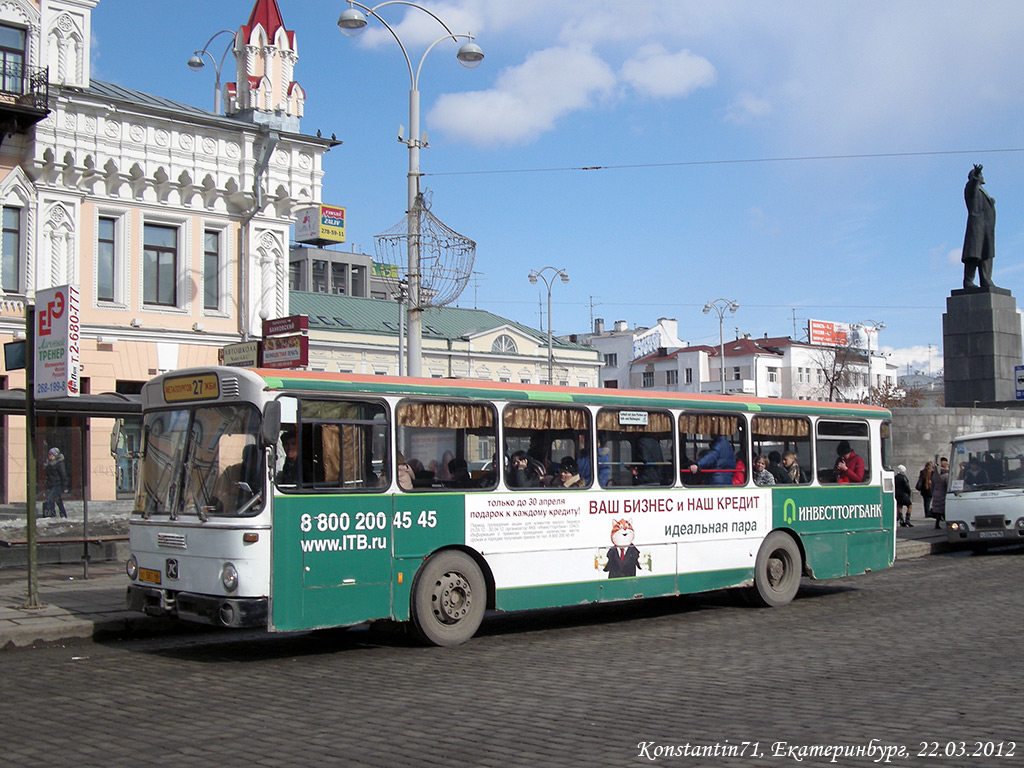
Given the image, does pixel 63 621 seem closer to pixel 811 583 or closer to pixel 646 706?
pixel 646 706

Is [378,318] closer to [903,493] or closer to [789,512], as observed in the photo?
[903,493]

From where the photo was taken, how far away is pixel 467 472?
11344mm

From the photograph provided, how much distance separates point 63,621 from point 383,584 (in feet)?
12.0

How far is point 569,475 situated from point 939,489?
16.2 metres

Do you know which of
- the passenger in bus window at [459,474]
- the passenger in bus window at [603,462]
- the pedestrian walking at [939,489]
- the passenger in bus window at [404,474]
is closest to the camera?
the passenger in bus window at [404,474]

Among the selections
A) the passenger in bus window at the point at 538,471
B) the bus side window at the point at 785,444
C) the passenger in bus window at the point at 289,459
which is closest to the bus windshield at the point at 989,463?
the bus side window at the point at 785,444

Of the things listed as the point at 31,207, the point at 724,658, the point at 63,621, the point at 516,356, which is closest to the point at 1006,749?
the point at 724,658

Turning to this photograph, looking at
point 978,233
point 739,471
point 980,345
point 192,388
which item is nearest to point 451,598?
point 192,388

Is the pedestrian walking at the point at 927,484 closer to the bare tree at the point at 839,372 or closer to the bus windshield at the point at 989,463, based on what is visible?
the bus windshield at the point at 989,463

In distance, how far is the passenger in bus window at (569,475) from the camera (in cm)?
1210

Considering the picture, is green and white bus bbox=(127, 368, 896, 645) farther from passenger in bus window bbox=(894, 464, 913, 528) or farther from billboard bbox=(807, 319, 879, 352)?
billboard bbox=(807, 319, 879, 352)

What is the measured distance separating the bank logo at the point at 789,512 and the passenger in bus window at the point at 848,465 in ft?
3.26

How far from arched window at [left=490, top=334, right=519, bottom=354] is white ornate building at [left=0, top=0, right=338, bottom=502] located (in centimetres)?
4060

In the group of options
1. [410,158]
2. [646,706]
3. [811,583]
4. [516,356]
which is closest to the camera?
[646,706]
